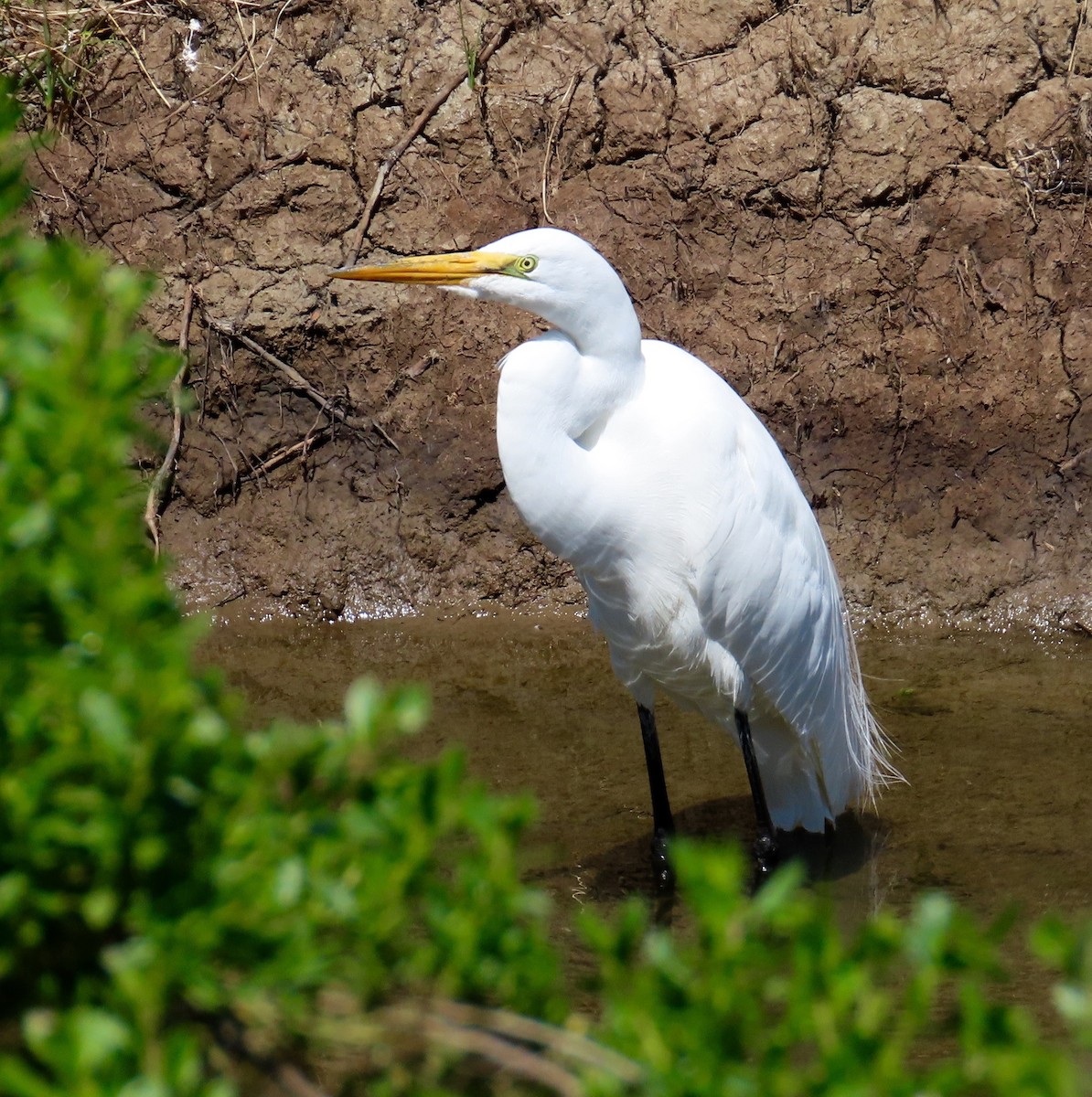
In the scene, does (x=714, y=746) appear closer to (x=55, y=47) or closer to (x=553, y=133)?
(x=553, y=133)

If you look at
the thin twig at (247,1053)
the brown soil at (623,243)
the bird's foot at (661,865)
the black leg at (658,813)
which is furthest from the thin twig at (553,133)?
the thin twig at (247,1053)

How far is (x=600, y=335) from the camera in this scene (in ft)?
11.0

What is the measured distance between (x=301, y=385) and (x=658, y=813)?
8.14 feet

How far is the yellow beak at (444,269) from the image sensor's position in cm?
330

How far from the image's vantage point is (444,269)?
3.32 m

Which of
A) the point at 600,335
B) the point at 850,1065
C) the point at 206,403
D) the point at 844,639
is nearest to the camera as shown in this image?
the point at 850,1065

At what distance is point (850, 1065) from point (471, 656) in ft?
13.0

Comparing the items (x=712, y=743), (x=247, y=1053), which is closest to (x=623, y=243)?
(x=712, y=743)

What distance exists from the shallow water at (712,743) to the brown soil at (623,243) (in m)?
0.28

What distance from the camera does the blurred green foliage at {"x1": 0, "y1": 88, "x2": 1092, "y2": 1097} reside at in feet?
4.13

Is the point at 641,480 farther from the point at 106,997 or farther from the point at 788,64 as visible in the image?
the point at 788,64

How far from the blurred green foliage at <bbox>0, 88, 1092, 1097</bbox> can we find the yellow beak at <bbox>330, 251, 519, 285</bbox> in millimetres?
1880

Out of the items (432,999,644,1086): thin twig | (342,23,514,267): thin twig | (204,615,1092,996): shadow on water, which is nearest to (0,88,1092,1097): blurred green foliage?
(432,999,644,1086): thin twig

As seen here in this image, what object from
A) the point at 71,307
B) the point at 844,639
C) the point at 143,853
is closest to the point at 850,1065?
the point at 143,853
